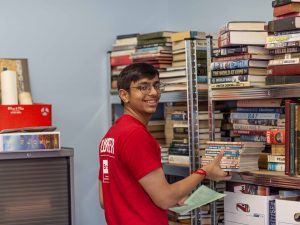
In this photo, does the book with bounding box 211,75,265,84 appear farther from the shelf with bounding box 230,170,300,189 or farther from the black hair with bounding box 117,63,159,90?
the black hair with bounding box 117,63,159,90

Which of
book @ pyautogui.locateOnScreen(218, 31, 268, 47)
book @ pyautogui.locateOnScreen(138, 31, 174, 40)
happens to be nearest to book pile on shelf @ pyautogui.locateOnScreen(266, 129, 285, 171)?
book @ pyautogui.locateOnScreen(218, 31, 268, 47)

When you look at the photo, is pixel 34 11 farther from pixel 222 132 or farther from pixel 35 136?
pixel 222 132

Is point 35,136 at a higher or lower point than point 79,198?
higher

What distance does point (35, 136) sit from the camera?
345 centimetres

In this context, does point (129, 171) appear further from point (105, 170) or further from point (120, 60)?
point (120, 60)

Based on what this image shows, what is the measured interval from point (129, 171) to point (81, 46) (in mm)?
1996

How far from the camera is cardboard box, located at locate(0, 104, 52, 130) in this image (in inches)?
139

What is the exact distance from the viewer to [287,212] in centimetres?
293

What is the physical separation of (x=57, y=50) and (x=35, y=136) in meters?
0.89

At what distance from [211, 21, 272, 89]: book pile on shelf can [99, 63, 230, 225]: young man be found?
715 mm

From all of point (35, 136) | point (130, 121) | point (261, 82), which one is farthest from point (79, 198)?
point (130, 121)

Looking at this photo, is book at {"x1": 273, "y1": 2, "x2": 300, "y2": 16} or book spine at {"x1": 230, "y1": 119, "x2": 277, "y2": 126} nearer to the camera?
book at {"x1": 273, "y1": 2, "x2": 300, "y2": 16}

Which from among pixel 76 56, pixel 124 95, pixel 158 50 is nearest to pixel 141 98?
pixel 124 95

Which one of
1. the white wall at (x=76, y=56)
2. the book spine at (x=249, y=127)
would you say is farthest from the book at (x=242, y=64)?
the white wall at (x=76, y=56)
